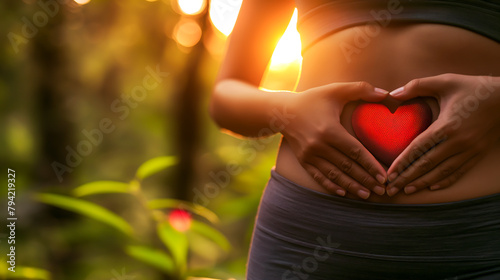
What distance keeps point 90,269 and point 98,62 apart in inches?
→ 171

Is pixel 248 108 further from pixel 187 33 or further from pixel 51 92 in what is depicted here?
pixel 187 33

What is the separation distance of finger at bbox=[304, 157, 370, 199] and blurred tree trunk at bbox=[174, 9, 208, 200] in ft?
13.2

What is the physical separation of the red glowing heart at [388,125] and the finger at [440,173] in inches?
2.4

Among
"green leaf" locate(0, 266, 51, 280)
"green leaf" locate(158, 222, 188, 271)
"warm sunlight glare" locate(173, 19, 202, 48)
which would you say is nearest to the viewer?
"green leaf" locate(158, 222, 188, 271)

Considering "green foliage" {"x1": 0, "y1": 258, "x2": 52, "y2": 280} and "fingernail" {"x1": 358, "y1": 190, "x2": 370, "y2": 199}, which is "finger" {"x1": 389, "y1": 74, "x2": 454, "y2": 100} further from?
"green foliage" {"x1": 0, "y1": 258, "x2": 52, "y2": 280}

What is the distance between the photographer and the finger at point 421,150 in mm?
754

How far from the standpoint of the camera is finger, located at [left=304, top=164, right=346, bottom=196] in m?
0.80

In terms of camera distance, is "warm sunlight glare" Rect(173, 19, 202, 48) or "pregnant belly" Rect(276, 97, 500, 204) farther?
"warm sunlight glare" Rect(173, 19, 202, 48)

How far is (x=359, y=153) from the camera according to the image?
79 centimetres

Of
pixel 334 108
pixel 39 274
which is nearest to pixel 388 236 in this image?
pixel 334 108
